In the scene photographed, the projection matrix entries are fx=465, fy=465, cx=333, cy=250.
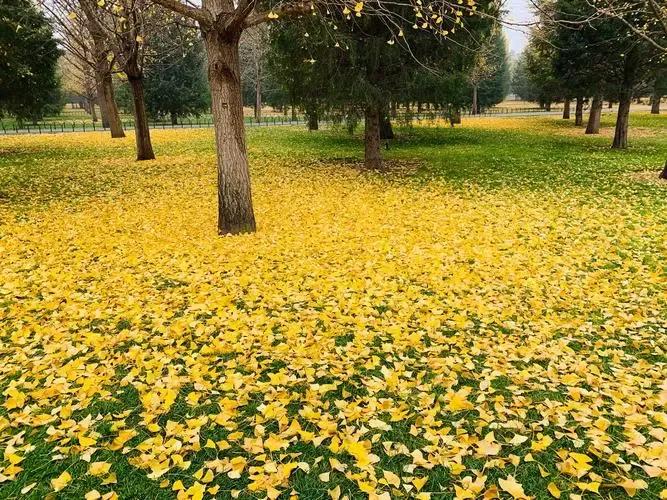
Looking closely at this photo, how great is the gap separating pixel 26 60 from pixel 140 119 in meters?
6.52

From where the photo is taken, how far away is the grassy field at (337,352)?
3.10 meters

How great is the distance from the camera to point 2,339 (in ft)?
16.1

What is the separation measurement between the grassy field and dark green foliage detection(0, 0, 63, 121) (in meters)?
10.8

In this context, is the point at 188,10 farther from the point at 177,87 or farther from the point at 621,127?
the point at 177,87

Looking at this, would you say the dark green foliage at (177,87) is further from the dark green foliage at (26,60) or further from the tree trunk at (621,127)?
the tree trunk at (621,127)

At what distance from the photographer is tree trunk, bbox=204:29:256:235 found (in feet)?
25.5

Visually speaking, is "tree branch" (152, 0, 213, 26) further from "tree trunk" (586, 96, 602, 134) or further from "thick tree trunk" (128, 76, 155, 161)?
"tree trunk" (586, 96, 602, 134)

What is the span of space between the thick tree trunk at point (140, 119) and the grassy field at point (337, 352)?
783 cm

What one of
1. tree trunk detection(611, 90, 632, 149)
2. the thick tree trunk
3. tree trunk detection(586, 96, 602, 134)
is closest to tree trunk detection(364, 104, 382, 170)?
the thick tree trunk

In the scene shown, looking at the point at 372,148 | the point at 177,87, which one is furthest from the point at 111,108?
the point at 372,148

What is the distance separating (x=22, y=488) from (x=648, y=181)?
601 inches

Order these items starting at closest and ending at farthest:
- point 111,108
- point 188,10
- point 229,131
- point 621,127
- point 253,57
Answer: point 188,10
point 229,131
point 621,127
point 111,108
point 253,57

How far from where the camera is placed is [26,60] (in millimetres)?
19156

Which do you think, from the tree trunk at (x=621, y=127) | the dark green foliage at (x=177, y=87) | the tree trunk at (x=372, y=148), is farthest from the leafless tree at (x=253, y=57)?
the tree trunk at (x=621, y=127)
